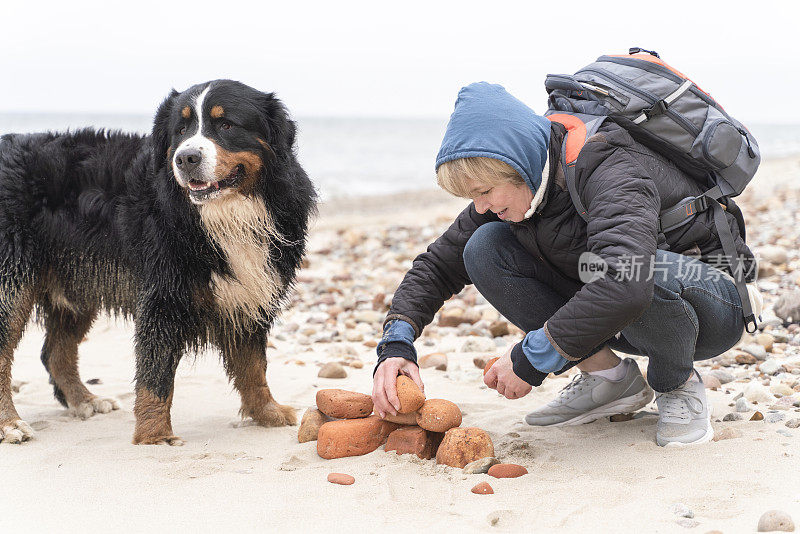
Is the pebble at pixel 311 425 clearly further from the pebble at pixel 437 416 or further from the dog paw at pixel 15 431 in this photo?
the dog paw at pixel 15 431

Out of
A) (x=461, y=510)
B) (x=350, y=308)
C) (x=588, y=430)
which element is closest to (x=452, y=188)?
(x=461, y=510)

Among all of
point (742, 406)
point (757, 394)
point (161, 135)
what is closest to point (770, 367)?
point (757, 394)

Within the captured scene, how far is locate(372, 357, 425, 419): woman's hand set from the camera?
259 cm

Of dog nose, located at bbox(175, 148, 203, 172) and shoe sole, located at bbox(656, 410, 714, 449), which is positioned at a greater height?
dog nose, located at bbox(175, 148, 203, 172)

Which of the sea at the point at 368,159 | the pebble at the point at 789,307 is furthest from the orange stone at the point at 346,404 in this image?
the sea at the point at 368,159

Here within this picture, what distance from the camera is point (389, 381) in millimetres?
2600

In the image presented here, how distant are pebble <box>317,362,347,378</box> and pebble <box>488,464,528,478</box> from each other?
60.0 inches

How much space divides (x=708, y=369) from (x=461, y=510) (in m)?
1.83

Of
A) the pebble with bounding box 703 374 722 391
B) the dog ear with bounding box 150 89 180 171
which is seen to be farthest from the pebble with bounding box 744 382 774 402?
the dog ear with bounding box 150 89 180 171

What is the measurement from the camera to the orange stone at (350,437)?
268cm

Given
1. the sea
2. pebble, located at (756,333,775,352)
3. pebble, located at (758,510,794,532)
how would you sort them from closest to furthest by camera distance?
pebble, located at (758,510,794,532), pebble, located at (756,333,775,352), the sea

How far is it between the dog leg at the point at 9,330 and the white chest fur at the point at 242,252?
1031 mm

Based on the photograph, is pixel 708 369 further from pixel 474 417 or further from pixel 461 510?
pixel 461 510

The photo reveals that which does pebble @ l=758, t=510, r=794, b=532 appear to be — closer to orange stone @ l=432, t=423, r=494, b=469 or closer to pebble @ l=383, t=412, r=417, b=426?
orange stone @ l=432, t=423, r=494, b=469
